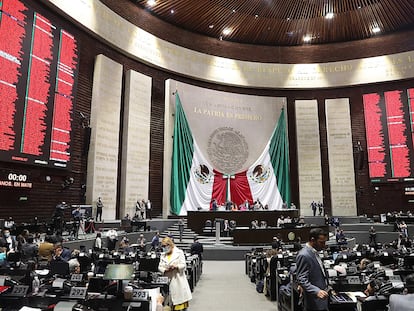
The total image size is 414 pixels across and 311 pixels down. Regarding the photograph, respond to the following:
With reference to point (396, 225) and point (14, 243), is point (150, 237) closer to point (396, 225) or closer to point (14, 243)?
point (14, 243)

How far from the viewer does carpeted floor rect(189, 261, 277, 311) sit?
5.34m

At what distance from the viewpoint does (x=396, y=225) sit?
540 inches

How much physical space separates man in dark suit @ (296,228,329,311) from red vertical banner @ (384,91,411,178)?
55.3ft

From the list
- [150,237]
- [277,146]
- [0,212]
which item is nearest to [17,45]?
[0,212]

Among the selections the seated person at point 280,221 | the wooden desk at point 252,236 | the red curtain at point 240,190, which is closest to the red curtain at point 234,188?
the red curtain at point 240,190

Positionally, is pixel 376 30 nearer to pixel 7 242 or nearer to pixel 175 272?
pixel 175 272

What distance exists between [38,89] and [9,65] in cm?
117

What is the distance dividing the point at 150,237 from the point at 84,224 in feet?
7.88

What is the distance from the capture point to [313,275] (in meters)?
2.86

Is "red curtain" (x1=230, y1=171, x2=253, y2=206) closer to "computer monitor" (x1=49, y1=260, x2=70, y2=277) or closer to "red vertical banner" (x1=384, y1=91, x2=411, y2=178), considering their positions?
"red vertical banner" (x1=384, y1=91, x2=411, y2=178)

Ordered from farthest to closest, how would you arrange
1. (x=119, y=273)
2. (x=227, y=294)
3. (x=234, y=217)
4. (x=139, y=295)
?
(x=234, y=217)
(x=227, y=294)
(x=139, y=295)
(x=119, y=273)

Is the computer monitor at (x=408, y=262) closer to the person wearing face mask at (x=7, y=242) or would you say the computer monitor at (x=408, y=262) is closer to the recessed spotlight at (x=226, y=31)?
the person wearing face mask at (x=7, y=242)

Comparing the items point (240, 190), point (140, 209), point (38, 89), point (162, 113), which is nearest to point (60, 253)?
point (38, 89)

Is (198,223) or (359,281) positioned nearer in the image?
(359,281)
